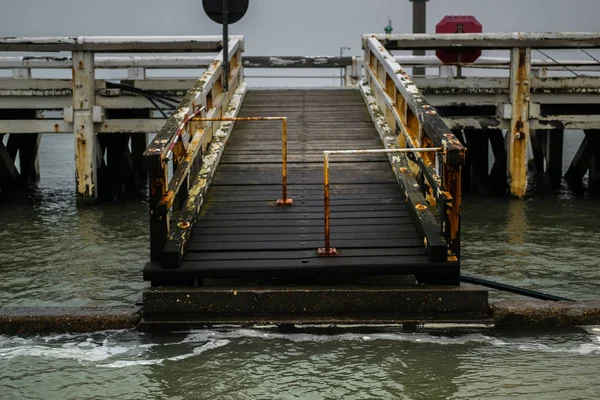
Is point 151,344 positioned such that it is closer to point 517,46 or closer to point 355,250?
point 355,250

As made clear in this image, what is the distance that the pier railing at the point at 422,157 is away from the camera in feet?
25.0

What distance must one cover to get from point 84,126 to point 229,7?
403 cm

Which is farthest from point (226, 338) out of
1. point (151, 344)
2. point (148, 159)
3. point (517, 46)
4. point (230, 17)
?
point (517, 46)

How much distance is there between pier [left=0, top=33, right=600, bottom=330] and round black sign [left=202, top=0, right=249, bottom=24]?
563 mm

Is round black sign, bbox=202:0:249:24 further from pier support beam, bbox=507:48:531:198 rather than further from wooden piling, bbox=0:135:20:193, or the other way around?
wooden piling, bbox=0:135:20:193

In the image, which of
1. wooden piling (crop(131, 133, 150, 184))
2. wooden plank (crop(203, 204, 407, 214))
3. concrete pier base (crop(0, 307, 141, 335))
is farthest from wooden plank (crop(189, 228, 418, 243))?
wooden piling (crop(131, 133, 150, 184))

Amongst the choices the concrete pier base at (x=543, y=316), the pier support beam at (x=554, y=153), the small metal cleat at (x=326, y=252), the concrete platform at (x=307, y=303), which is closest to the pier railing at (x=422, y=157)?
the concrete platform at (x=307, y=303)

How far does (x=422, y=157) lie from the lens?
8852mm

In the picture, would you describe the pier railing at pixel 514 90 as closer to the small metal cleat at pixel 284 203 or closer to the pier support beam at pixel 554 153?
the pier support beam at pixel 554 153

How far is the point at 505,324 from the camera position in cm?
732

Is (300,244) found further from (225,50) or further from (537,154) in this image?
(537,154)

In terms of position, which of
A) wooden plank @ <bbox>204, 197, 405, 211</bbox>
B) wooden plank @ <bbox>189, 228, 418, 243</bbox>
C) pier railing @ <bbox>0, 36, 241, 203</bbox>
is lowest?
wooden plank @ <bbox>189, 228, 418, 243</bbox>

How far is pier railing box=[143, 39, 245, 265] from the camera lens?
7570 millimetres

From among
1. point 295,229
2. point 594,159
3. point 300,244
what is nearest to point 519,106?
point 594,159
